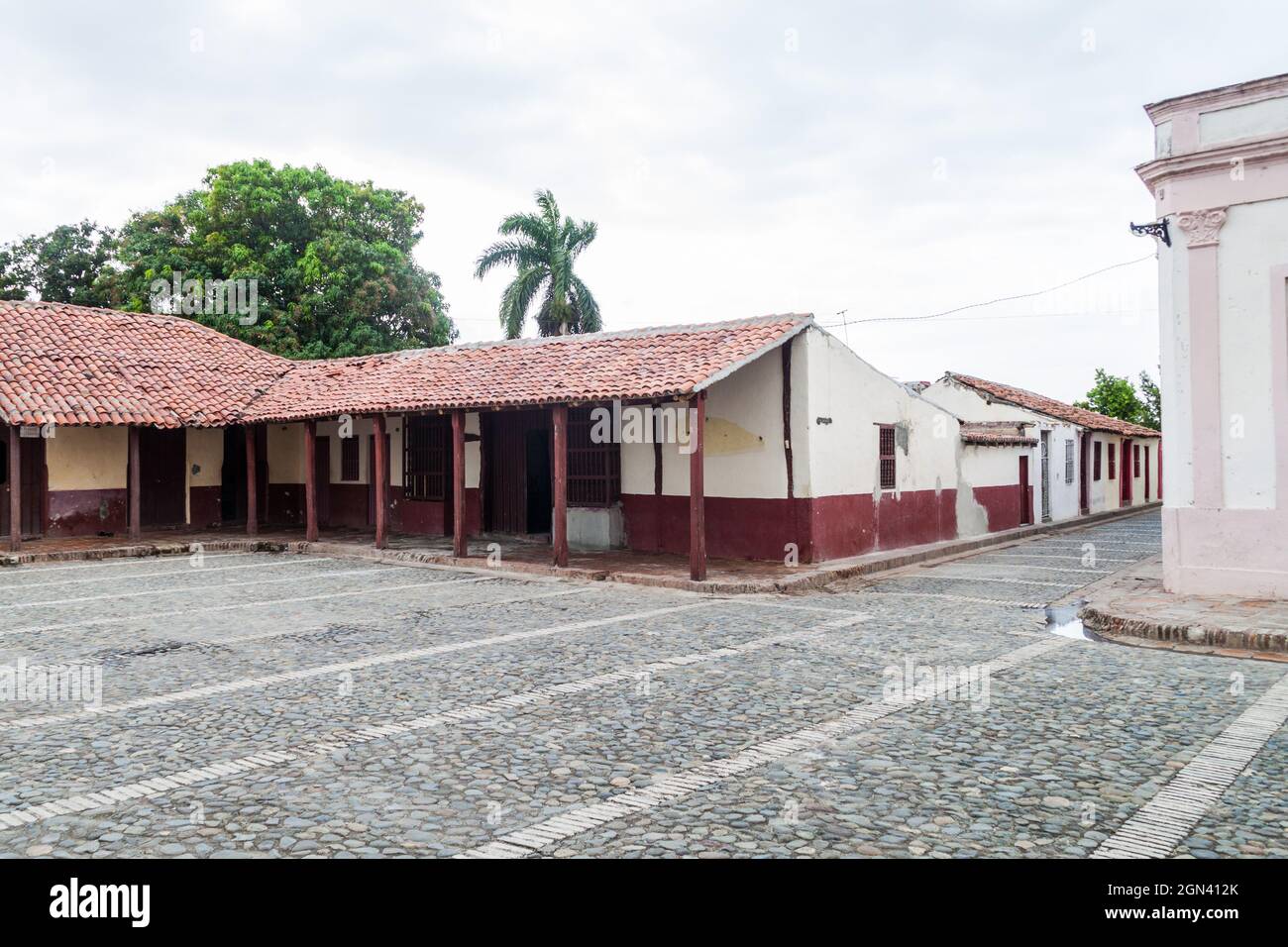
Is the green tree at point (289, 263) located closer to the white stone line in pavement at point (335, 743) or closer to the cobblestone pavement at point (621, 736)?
the cobblestone pavement at point (621, 736)

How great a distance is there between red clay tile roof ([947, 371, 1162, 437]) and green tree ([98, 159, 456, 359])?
14.9 meters

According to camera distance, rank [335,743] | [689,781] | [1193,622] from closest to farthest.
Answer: [689,781]
[335,743]
[1193,622]

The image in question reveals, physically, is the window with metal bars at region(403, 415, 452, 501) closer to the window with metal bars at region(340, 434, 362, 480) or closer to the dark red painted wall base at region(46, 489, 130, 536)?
the window with metal bars at region(340, 434, 362, 480)

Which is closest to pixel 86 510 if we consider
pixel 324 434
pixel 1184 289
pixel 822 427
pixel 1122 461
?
pixel 324 434

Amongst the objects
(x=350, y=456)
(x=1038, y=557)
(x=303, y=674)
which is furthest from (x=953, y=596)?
(x=350, y=456)

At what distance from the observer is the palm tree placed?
25.4m

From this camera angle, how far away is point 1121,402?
38.3 metres

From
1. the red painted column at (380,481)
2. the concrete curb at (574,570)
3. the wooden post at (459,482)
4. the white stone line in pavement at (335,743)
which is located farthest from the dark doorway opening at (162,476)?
the white stone line in pavement at (335,743)

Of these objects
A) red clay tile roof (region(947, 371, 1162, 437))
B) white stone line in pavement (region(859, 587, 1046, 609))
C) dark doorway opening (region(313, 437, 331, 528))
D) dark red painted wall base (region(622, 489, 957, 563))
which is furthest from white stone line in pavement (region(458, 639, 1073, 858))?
red clay tile roof (region(947, 371, 1162, 437))

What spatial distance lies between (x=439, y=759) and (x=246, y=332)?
2279 centimetres

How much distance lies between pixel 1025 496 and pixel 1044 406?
18.7ft

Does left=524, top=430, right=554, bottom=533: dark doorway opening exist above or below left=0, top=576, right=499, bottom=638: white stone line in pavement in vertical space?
above

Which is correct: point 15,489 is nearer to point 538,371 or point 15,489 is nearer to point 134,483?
point 134,483

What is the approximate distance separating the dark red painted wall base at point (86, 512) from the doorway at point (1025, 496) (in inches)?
742
